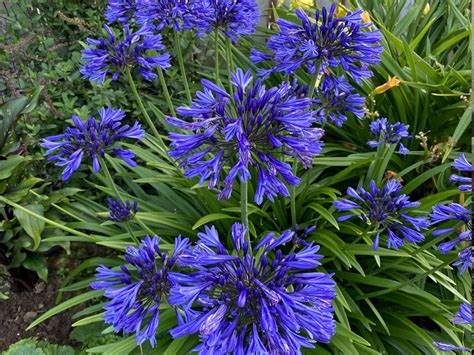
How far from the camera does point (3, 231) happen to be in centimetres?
298

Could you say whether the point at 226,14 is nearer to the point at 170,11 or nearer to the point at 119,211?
the point at 170,11

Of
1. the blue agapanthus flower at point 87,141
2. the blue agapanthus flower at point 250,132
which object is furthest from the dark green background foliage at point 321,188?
the blue agapanthus flower at point 250,132

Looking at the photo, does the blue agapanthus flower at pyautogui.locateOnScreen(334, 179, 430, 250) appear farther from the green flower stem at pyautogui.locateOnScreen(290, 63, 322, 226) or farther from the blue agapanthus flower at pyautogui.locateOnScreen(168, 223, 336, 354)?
the blue agapanthus flower at pyautogui.locateOnScreen(168, 223, 336, 354)

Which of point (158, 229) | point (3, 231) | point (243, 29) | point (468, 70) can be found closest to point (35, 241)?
point (3, 231)

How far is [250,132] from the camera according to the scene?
146 cm

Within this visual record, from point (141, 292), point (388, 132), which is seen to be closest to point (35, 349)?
Result: point (141, 292)

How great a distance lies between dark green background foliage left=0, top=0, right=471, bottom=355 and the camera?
2.48 m

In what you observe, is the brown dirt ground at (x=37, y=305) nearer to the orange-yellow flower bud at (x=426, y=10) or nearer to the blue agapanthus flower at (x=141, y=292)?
the blue agapanthus flower at (x=141, y=292)

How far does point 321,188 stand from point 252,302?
153 cm

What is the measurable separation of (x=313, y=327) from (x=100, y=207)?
7.01 feet

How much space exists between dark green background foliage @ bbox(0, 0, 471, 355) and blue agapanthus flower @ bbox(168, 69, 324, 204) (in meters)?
0.95

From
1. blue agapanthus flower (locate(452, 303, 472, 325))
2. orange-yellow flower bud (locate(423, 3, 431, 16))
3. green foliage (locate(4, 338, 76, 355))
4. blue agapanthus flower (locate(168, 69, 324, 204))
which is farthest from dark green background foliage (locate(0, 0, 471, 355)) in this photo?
blue agapanthus flower (locate(168, 69, 324, 204))

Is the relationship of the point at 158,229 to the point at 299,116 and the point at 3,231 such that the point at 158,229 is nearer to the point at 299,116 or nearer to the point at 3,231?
the point at 3,231

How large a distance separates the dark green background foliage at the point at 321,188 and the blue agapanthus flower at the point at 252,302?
879 mm
